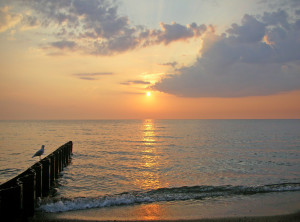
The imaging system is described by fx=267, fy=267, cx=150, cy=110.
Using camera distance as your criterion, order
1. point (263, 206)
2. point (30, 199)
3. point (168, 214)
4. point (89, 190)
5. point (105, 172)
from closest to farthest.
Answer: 1. point (30, 199)
2. point (168, 214)
3. point (263, 206)
4. point (89, 190)
5. point (105, 172)

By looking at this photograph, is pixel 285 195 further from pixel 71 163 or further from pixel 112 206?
pixel 71 163

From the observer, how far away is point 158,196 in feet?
37.1

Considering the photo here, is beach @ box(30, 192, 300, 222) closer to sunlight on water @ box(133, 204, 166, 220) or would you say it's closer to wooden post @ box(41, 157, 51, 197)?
sunlight on water @ box(133, 204, 166, 220)

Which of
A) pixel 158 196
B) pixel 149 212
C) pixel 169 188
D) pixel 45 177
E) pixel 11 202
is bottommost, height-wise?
pixel 169 188

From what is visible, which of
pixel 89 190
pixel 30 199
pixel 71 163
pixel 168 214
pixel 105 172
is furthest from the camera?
pixel 71 163

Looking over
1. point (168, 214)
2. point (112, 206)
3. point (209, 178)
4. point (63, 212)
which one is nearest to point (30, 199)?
point (63, 212)

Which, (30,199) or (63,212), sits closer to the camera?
(30,199)

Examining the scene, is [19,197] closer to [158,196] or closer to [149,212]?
[149,212]

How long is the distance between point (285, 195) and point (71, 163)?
15.6 meters

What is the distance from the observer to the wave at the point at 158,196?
9641 millimetres

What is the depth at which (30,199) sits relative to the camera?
8.31m

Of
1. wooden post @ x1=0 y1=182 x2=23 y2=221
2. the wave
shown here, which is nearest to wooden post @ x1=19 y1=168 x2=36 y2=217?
wooden post @ x1=0 y1=182 x2=23 y2=221

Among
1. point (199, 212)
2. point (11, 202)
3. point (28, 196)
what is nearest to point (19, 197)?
point (11, 202)

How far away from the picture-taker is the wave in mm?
9641
